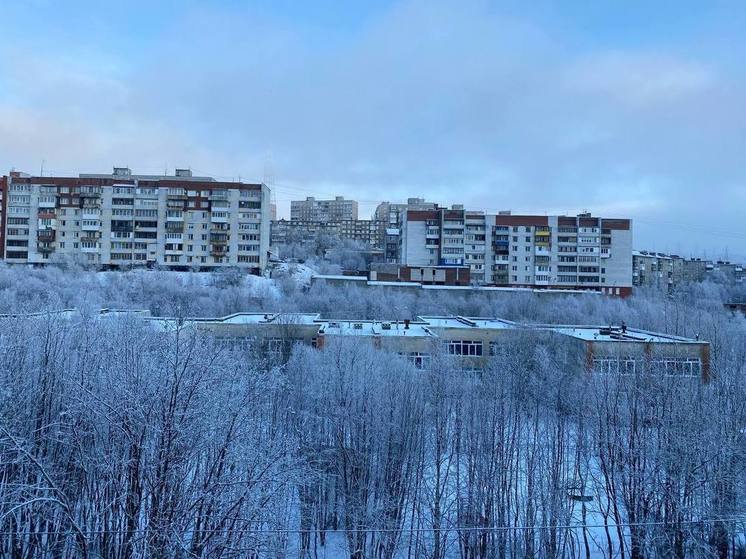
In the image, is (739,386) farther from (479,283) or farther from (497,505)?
(479,283)

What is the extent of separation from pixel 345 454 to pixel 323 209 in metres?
97.7

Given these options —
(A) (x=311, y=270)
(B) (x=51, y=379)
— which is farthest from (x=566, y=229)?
(B) (x=51, y=379)

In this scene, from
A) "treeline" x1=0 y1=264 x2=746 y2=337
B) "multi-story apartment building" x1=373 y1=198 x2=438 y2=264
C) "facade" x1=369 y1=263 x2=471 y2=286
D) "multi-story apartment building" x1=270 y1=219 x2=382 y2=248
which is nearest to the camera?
"treeline" x1=0 y1=264 x2=746 y2=337

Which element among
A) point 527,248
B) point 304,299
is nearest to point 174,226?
point 304,299

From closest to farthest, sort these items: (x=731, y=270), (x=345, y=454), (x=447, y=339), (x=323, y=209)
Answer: (x=345, y=454), (x=447, y=339), (x=731, y=270), (x=323, y=209)

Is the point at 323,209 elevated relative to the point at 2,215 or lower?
elevated

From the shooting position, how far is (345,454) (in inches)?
416

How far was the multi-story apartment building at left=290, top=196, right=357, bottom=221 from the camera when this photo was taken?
104375 millimetres

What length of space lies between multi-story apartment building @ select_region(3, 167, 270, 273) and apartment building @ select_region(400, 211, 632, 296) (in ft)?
43.2

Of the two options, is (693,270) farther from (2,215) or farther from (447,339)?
(2,215)

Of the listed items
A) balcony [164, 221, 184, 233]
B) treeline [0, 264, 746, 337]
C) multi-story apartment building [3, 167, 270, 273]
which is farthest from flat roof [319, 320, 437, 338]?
balcony [164, 221, 184, 233]

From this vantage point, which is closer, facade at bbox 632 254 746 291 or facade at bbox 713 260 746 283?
facade at bbox 632 254 746 291

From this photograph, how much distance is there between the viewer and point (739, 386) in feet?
38.1

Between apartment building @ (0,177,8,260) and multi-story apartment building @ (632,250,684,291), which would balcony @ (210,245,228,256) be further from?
multi-story apartment building @ (632,250,684,291)
